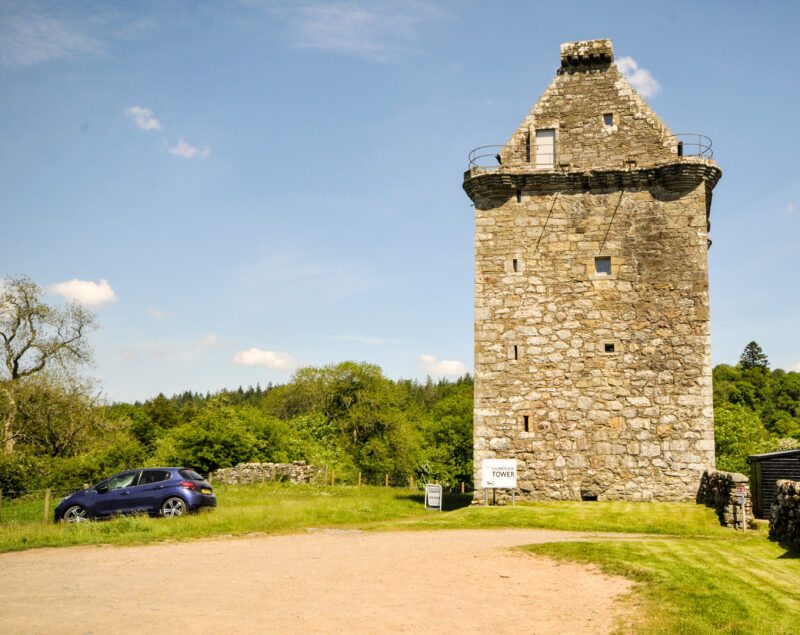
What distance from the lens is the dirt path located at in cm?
830

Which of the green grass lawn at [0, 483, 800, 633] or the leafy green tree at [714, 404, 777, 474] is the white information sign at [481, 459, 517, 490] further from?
the leafy green tree at [714, 404, 777, 474]

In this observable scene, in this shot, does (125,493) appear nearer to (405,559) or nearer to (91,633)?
(405,559)

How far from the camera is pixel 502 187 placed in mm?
22922

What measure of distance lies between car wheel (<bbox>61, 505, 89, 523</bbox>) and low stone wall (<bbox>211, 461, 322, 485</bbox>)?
1188 cm

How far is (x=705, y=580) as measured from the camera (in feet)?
33.9

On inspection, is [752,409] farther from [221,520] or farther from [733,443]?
[221,520]

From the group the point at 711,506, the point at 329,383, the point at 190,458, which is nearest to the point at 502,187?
the point at 711,506

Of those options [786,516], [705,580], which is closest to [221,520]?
[705,580]

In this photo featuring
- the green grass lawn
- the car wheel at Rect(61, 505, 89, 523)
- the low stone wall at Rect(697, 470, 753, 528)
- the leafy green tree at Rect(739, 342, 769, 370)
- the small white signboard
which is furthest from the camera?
the leafy green tree at Rect(739, 342, 769, 370)

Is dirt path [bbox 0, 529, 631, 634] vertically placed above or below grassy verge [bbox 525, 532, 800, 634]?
below

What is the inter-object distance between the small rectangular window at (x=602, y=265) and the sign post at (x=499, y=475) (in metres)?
6.68

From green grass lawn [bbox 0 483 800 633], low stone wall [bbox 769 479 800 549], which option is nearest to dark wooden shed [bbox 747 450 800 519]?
green grass lawn [bbox 0 483 800 633]

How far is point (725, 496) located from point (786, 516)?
10.5ft

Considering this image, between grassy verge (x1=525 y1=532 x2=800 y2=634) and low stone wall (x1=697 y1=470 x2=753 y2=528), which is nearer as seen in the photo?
grassy verge (x1=525 y1=532 x2=800 y2=634)
